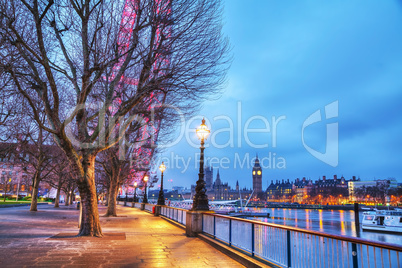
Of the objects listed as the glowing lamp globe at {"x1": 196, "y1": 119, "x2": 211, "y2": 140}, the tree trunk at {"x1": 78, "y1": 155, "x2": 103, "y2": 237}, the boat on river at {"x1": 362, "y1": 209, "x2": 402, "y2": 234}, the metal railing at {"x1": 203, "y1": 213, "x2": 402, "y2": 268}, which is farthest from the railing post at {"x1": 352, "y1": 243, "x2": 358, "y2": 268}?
the boat on river at {"x1": 362, "y1": 209, "x2": 402, "y2": 234}

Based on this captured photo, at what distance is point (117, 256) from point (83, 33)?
8.71 m

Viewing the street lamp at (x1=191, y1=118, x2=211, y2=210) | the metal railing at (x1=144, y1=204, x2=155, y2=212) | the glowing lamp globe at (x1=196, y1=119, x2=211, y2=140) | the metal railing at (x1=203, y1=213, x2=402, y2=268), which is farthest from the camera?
the metal railing at (x1=144, y1=204, x2=155, y2=212)

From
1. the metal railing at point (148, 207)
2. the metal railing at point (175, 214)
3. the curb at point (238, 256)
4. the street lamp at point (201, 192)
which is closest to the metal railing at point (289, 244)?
the curb at point (238, 256)

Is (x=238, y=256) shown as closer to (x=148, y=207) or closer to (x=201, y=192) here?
(x=201, y=192)

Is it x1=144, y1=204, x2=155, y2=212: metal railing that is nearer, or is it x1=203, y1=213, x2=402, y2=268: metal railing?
x1=203, y1=213, x2=402, y2=268: metal railing

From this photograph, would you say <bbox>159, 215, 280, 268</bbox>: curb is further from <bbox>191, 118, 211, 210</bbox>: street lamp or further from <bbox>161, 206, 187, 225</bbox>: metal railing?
<bbox>161, 206, 187, 225</bbox>: metal railing

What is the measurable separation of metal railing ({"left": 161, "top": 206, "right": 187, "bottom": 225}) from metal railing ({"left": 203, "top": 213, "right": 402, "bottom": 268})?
7.27m

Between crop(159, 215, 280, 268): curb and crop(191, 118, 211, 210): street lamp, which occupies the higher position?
crop(191, 118, 211, 210): street lamp

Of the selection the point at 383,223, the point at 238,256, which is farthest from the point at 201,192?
the point at 383,223

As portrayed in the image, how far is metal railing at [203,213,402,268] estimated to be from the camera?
570cm

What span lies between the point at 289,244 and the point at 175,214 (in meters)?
15.4

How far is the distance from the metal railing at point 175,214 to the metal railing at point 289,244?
7.27 m

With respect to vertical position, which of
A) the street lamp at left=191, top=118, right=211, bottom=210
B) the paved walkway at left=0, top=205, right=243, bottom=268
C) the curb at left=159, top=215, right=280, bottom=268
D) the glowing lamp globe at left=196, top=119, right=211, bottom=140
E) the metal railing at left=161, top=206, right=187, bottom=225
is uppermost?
the glowing lamp globe at left=196, top=119, right=211, bottom=140

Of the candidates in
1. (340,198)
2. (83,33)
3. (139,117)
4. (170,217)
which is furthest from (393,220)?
Answer: (340,198)
